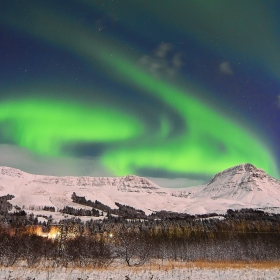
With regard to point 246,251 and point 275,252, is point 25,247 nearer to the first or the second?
point 246,251

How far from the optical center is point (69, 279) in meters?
37.1

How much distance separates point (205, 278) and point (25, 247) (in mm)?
67881

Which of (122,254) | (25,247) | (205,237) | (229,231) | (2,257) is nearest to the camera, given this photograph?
(2,257)

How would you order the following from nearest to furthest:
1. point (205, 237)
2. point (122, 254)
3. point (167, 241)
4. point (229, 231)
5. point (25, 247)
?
point (25, 247) → point (122, 254) → point (167, 241) → point (205, 237) → point (229, 231)

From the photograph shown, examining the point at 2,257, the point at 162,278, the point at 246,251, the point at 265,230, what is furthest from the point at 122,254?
the point at 265,230

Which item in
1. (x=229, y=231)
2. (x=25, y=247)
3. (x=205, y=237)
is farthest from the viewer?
(x=229, y=231)

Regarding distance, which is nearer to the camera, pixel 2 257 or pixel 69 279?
pixel 69 279

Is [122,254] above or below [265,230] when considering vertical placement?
below

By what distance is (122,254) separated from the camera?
101562 millimetres

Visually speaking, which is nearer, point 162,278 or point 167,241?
point 162,278

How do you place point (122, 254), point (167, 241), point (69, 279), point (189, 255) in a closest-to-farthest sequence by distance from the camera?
point (69, 279), point (122, 254), point (189, 255), point (167, 241)

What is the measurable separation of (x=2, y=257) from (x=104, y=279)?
1604 inches

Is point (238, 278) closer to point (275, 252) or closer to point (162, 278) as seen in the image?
point (162, 278)

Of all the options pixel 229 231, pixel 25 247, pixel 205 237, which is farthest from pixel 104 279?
pixel 229 231
